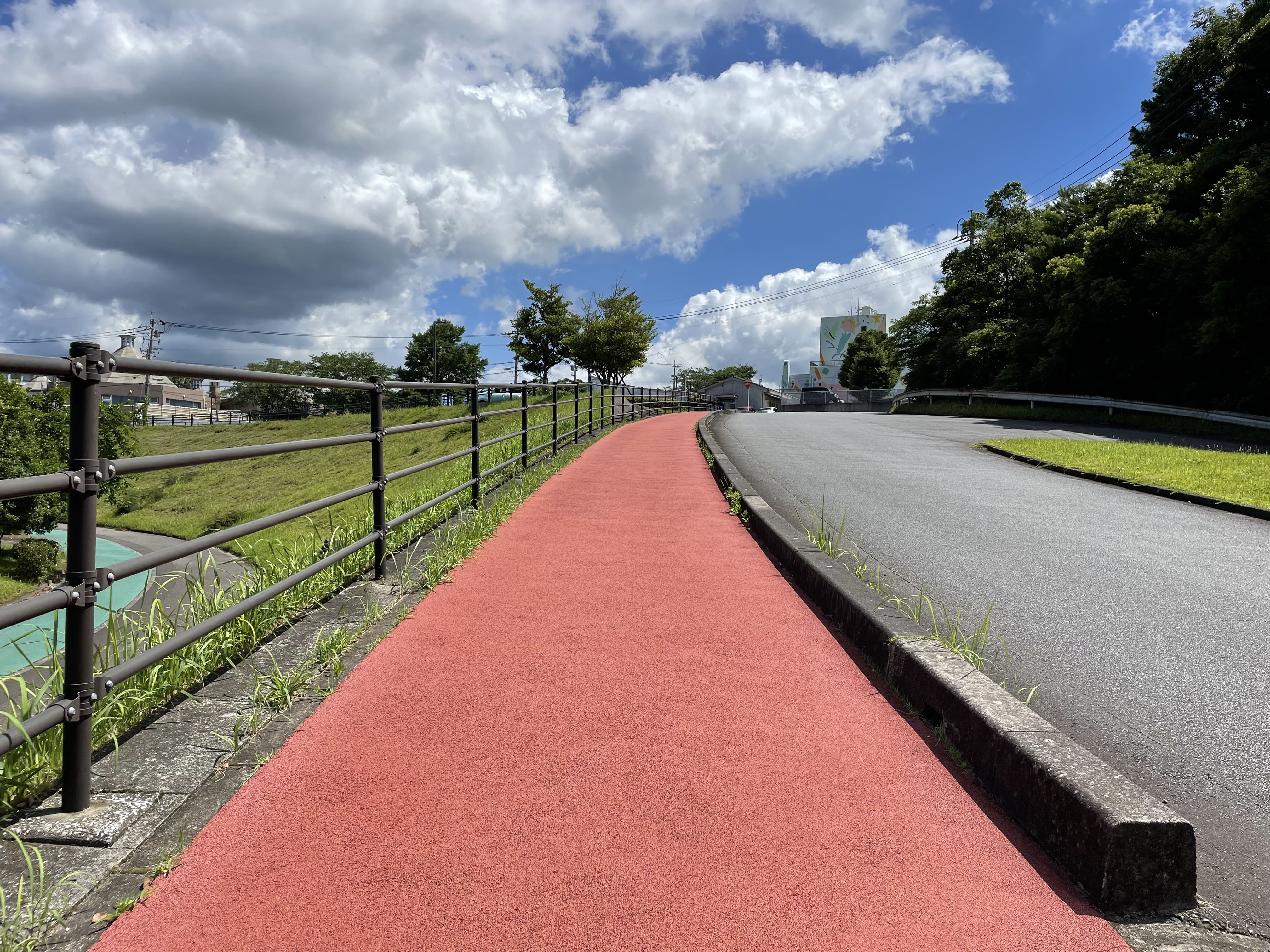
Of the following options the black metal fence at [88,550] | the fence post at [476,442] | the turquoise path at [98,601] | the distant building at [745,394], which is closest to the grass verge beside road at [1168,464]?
the fence post at [476,442]

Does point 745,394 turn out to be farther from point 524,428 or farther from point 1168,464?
point 524,428

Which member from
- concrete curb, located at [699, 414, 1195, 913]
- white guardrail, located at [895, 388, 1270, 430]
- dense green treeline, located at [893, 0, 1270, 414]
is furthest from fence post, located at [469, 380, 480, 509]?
dense green treeline, located at [893, 0, 1270, 414]

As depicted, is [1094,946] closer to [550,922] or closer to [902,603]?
[550,922]

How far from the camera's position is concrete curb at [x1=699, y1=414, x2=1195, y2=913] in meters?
1.82

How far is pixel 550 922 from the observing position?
1.72m

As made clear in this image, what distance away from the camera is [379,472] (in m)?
4.18

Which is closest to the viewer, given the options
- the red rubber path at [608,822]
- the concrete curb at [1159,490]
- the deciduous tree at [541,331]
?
the red rubber path at [608,822]

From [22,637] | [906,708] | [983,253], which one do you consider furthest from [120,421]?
[983,253]

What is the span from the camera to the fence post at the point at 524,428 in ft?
27.6

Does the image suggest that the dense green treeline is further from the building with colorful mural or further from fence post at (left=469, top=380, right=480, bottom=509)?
the building with colorful mural

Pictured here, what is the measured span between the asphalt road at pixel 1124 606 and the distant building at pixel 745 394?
7835 cm

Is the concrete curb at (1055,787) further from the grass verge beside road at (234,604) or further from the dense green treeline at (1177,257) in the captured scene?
the dense green treeline at (1177,257)

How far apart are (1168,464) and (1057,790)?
1085cm

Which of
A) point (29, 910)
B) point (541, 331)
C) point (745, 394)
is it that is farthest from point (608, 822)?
point (745, 394)
